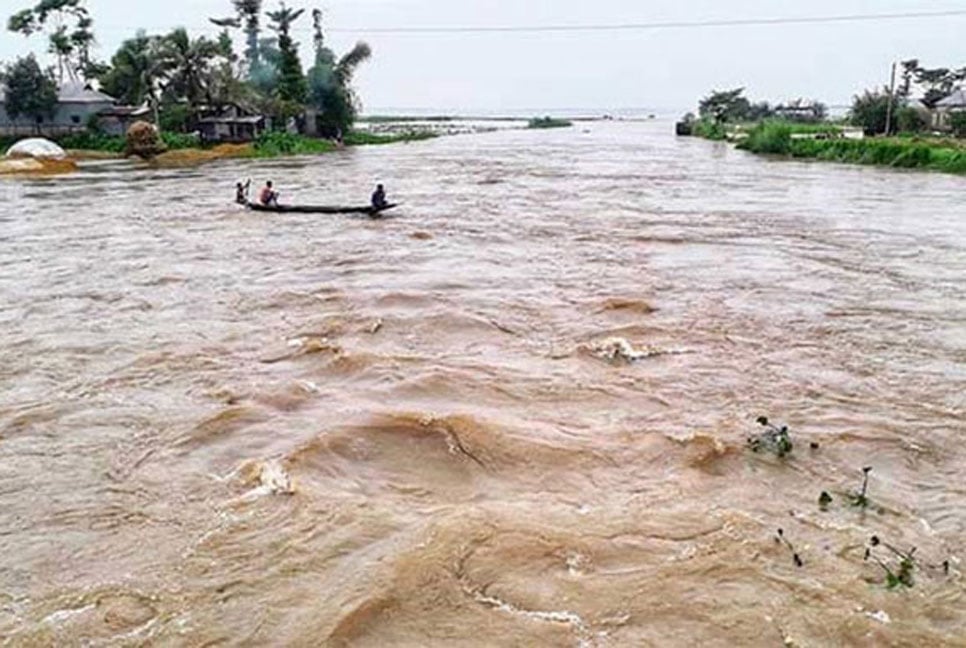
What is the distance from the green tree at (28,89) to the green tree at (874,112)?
1950 inches

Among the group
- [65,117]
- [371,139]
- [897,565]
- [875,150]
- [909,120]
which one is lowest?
[897,565]

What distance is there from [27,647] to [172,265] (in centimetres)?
1310

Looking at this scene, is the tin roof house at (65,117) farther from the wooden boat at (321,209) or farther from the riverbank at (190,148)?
the wooden boat at (321,209)

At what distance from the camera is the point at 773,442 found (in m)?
7.83

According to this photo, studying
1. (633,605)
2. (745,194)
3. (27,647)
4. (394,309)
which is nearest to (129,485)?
(27,647)

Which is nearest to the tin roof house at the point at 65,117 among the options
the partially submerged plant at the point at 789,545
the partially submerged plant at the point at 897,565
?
the partially submerged plant at the point at 789,545

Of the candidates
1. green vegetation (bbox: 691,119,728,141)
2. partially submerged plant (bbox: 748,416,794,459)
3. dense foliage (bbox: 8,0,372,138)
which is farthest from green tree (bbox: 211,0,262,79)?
partially submerged plant (bbox: 748,416,794,459)

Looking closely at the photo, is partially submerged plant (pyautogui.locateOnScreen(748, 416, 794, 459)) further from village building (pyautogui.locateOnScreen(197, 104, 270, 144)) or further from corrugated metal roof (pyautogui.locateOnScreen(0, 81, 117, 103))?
corrugated metal roof (pyautogui.locateOnScreen(0, 81, 117, 103))

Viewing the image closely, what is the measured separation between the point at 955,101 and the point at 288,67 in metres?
43.2

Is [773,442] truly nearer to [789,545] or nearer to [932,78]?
[789,545]

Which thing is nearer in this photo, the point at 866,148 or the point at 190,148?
the point at 866,148

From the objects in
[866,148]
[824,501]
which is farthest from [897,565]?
[866,148]

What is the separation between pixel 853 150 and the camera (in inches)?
1663

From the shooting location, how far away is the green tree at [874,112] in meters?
52.7
